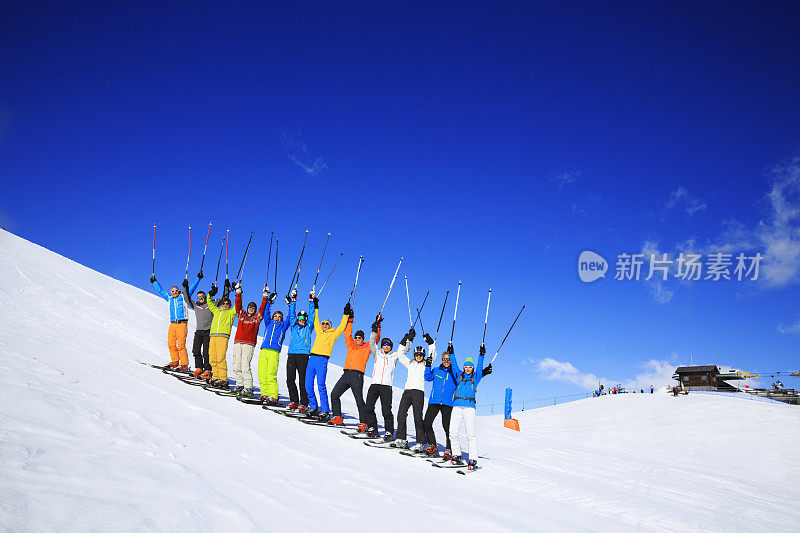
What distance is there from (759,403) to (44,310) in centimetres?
3620

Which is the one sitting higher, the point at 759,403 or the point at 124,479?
the point at 759,403

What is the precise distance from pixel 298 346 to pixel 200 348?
118 inches

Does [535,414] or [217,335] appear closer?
[217,335]

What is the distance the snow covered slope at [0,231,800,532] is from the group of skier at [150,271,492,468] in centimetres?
91

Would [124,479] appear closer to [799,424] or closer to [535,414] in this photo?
[799,424]

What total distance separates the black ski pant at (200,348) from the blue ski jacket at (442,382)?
5551mm

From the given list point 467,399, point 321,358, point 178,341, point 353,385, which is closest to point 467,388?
point 467,399

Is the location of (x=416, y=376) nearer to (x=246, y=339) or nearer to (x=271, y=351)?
(x=271, y=351)

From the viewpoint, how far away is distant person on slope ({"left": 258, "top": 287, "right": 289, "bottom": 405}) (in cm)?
1030

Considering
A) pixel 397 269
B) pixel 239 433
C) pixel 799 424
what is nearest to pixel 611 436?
pixel 799 424

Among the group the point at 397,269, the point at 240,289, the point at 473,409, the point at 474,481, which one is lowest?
the point at 474,481

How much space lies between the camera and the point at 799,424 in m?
23.5

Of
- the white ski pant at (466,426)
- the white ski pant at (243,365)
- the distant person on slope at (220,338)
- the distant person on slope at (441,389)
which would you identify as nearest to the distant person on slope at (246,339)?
the white ski pant at (243,365)

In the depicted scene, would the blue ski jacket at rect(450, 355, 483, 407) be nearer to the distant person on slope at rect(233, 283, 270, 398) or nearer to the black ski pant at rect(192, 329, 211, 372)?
the distant person on slope at rect(233, 283, 270, 398)
